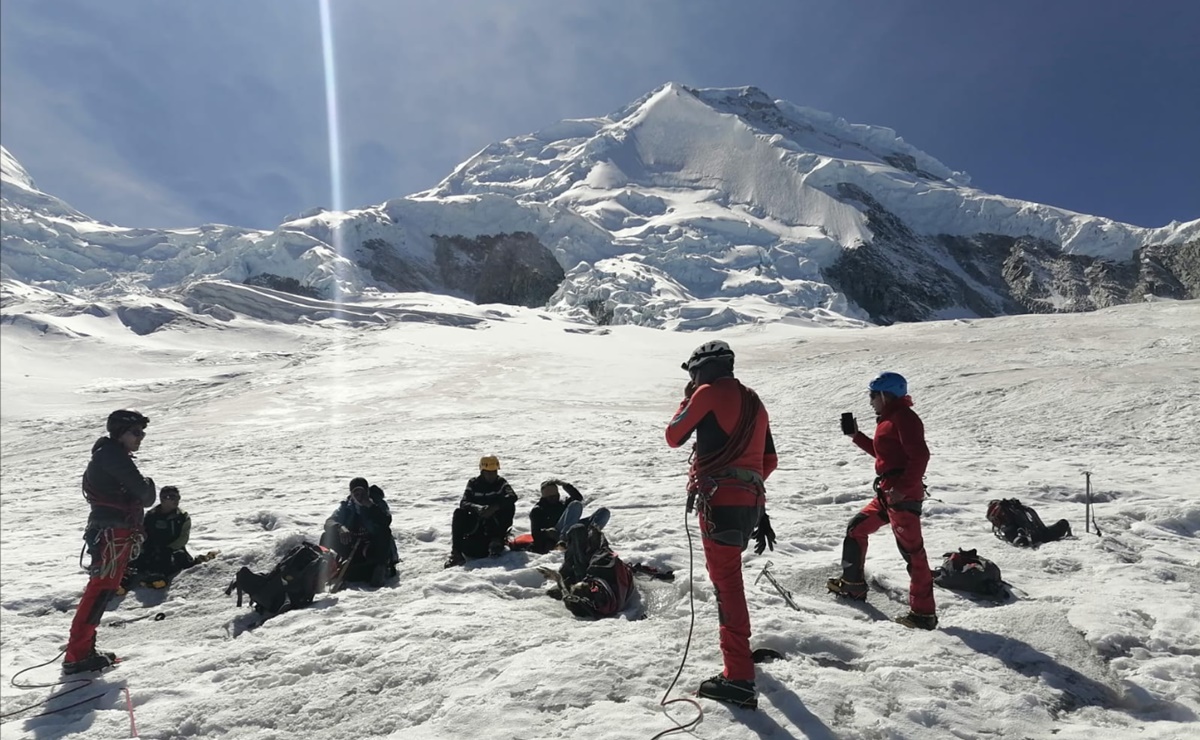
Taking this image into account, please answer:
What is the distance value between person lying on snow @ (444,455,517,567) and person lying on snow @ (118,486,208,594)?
3186mm

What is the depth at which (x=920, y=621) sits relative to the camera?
506cm

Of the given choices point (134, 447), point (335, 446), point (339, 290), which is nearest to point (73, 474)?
point (335, 446)

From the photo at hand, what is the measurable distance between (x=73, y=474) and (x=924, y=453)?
1939cm

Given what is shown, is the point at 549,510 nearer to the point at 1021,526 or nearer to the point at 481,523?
the point at 481,523

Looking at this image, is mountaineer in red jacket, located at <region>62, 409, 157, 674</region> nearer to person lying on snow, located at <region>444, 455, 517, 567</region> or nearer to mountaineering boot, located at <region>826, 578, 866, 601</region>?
person lying on snow, located at <region>444, 455, 517, 567</region>

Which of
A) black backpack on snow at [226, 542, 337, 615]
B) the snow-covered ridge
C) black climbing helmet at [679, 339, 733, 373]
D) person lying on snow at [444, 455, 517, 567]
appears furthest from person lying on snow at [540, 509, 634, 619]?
the snow-covered ridge

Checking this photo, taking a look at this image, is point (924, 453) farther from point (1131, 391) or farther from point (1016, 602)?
point (1131, 391)

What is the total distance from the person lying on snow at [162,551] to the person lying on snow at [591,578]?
4627 millimetres

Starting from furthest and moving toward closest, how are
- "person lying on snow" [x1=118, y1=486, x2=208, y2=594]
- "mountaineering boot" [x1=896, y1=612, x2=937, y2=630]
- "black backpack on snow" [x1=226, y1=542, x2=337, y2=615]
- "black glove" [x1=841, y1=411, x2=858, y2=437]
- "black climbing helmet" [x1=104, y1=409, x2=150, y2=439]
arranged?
"person lying on snow" [x1=118, y1=486, x2=208, y2=594], "black backpack on snow" [x1=226, y1=542, x2=337, y2=615], "black climbing helmet" [x1=104, y1=409, x2=150, y2=439], "black glove" [x1=841, y1=411, x2=858, y2=437], "mountaineering boot" [x1=896, y1=612, x2=937, y2=630]

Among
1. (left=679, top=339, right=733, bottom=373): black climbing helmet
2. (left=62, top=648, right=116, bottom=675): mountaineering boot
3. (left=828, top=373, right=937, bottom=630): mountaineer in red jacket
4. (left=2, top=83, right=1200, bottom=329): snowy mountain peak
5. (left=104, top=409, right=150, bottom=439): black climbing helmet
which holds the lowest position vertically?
(left=62, top=648, right=116, bottom=675): mountaineering boot

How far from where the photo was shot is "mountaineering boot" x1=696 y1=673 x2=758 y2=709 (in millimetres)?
3941

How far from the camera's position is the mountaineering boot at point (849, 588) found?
19.1ft

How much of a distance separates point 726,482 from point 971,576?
322 cm

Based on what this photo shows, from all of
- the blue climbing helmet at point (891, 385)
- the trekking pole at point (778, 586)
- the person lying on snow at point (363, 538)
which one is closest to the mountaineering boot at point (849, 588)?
the trekking pole at point (778, 586)
